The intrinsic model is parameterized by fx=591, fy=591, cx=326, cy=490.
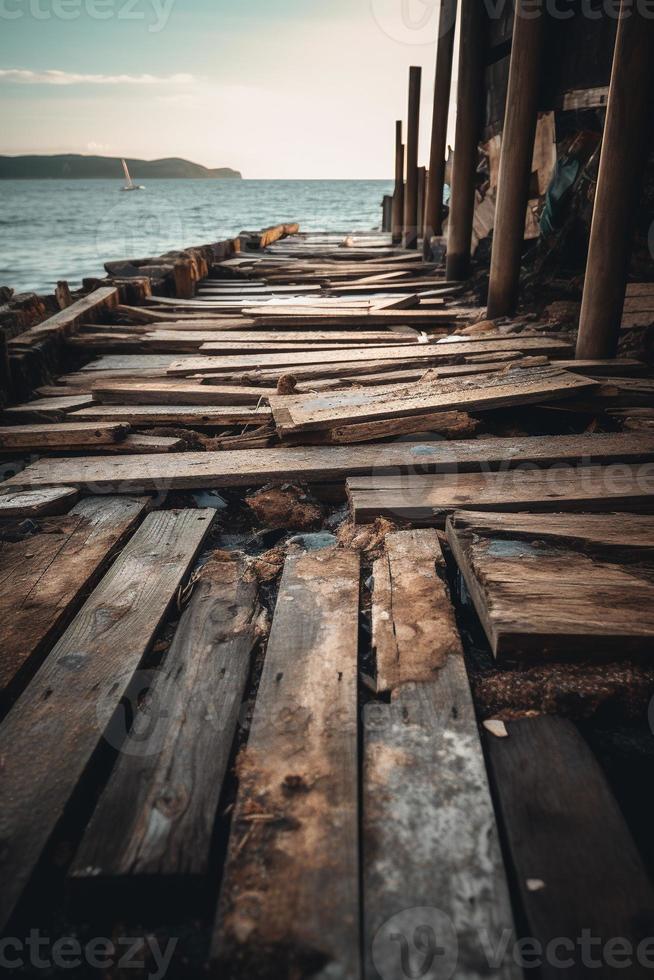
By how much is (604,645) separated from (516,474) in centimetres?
118

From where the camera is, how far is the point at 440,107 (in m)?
9.52

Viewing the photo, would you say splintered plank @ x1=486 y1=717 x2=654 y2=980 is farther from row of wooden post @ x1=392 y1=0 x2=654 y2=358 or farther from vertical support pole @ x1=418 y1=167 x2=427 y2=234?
vertical support pole @ x1=418 y1=167 x2=427 y2=234

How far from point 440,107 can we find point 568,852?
10.9 meters

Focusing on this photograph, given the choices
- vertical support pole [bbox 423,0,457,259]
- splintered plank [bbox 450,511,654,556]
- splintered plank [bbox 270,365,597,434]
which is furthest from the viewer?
vertical support pole [bbox 423,0,457,259]

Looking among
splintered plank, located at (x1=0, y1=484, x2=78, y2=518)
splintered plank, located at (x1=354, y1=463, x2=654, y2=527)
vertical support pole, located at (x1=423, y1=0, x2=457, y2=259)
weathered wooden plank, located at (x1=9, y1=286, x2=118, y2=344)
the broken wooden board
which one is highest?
vertical support pole, located at (x1=423, y1=0, x2=457, y2=259)

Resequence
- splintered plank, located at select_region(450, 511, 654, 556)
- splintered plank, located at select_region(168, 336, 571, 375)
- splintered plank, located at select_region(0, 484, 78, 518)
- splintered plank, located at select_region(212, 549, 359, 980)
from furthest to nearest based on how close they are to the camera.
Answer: splintered plank, located at select_region(168, 336, 571, 375)
splintered plank, located at select_region(0, 484, 78, 518)
splintered plank, located at select_region(450, 511, 654, 556)
splintered plank, located at select_region(212, 549, 359, 980)

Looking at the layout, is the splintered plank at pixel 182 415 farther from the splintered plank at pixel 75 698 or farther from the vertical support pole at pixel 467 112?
the vertical support pole at pixel 467 112

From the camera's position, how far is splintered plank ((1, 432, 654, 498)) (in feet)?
9.02

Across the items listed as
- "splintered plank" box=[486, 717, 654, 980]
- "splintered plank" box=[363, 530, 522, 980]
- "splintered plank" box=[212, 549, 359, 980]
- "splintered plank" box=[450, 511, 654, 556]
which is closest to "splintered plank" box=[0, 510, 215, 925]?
"splintered plank" box=[212, 549, 359, 980]

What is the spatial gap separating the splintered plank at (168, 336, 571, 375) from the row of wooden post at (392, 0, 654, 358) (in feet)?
1.54

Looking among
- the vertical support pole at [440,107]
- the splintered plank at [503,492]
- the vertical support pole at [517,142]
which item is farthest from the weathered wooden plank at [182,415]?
the vertical support pole at [440,107]

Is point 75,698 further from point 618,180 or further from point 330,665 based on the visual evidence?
point 618,180

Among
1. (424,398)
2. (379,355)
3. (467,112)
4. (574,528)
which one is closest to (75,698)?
(574,528)

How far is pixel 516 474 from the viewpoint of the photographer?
2.68 meters
